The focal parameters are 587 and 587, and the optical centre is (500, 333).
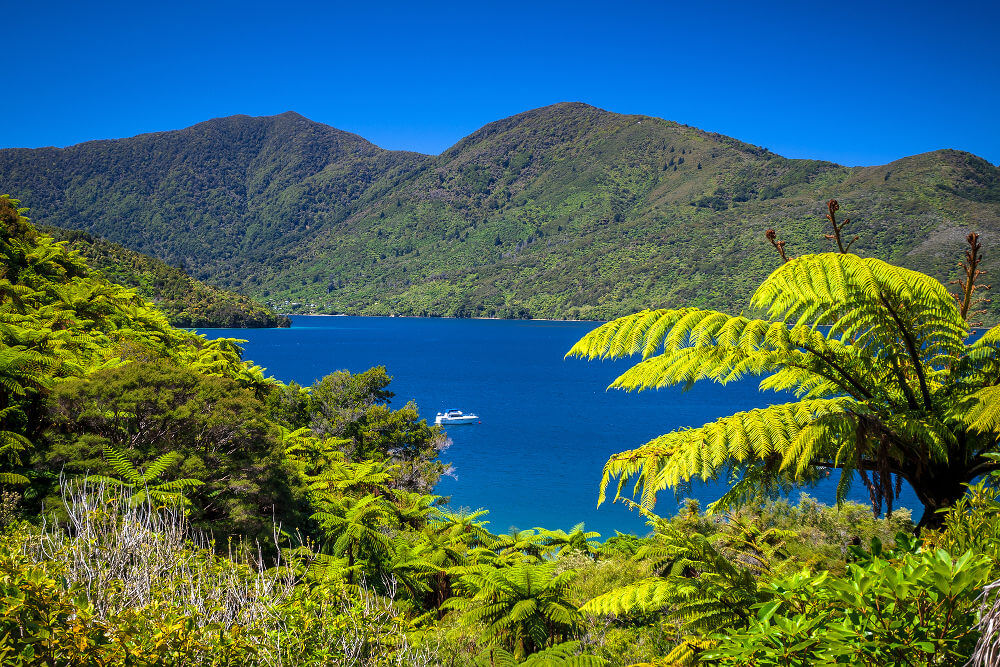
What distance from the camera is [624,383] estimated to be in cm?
429

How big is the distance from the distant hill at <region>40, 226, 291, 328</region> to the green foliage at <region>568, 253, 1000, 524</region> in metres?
58.9

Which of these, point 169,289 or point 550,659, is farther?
point 169,289

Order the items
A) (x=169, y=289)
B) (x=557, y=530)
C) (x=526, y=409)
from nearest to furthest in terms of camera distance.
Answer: (x=557, y=530)
(x=526, y=409)
(x=169, y=289)

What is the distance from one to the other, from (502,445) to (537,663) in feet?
105

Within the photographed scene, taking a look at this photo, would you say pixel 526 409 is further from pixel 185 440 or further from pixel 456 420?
pixel 185 440

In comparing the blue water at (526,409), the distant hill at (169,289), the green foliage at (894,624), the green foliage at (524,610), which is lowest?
the blue water at (526,409)

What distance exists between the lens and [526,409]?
45625 mm

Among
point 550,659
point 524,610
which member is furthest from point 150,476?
point 550,659

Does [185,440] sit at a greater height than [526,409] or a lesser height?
greater

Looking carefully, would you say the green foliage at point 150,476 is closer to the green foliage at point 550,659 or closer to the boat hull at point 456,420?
the green foliage at point 550,659

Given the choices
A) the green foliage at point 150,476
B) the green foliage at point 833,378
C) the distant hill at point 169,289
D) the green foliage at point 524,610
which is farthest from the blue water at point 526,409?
the distant hill at point 169,289

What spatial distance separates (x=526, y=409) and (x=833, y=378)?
41810 millimetres

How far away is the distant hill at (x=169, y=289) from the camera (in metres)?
60.9

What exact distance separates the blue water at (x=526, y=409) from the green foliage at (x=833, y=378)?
1151 mm
